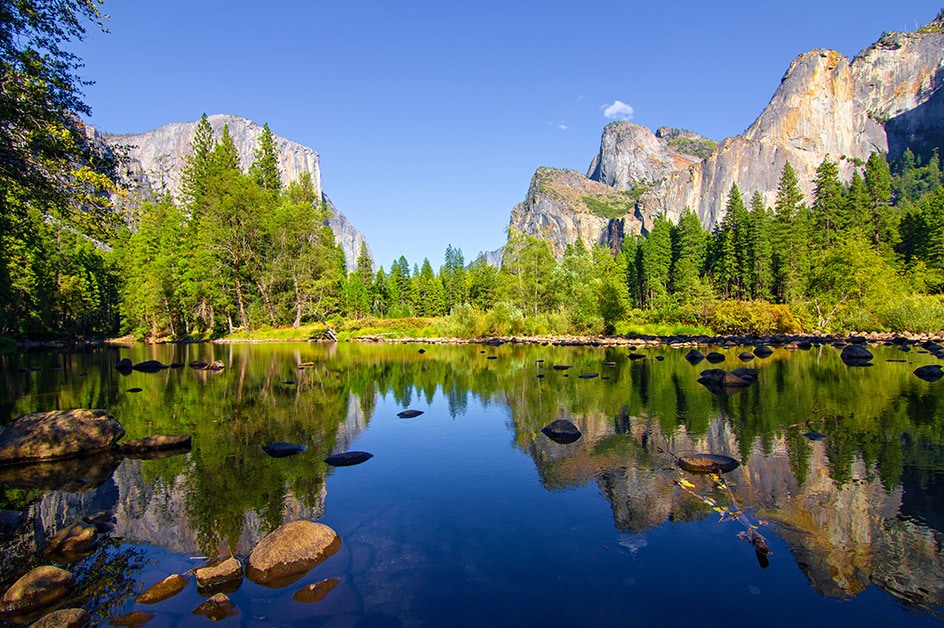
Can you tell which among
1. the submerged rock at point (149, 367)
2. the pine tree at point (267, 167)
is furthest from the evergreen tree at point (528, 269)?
the submerged rock at point (149, 367)

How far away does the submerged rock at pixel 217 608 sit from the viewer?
5406 mm

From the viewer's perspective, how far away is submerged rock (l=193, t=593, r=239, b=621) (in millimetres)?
5406

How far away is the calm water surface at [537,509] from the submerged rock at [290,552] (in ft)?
0.64

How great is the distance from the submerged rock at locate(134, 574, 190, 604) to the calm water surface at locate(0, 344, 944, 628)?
0.13 m

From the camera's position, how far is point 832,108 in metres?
191

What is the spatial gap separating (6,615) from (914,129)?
10448 inches

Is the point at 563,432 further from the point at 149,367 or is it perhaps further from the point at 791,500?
the point at 149,367

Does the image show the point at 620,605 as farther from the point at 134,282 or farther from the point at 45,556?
the point at 134,282

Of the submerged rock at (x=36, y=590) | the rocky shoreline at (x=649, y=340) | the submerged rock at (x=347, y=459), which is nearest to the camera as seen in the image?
the submerged rock at (x=36, y=590)

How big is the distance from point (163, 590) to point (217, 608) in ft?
3.13

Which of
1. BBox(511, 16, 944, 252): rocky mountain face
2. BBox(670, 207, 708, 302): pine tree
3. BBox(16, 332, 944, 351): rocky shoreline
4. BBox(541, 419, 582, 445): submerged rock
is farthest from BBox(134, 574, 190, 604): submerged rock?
BBox(511, 16, 944, 252): rocky mountain face

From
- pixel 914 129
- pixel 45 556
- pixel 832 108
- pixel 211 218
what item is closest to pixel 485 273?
pixel 211 218

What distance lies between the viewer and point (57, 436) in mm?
11680

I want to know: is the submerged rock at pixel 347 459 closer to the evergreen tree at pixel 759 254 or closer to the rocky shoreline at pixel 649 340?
the rocky shoreline at pixel 649 340
